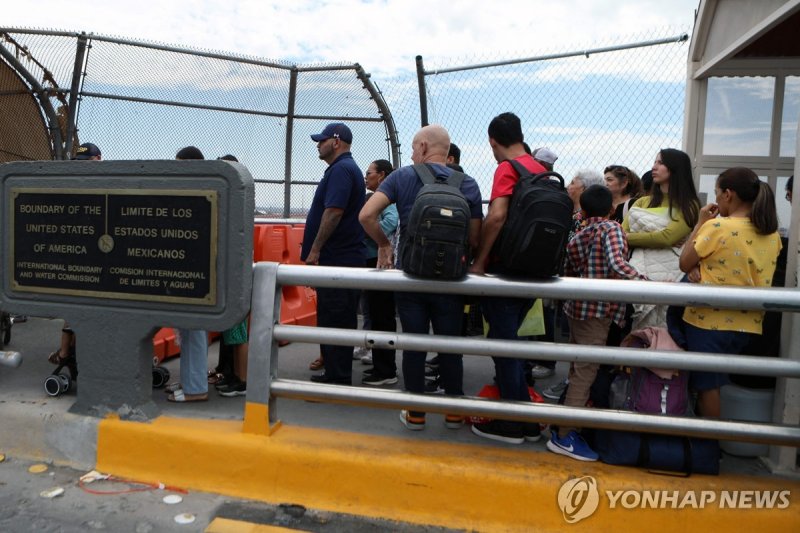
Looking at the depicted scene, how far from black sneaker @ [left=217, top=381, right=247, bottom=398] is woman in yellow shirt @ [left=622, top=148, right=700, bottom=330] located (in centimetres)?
262

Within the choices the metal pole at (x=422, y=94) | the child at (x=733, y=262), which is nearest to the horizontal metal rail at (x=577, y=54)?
the metal pole at (x=422, y=94)

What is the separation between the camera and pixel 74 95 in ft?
19.4

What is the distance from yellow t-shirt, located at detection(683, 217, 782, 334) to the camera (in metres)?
3.03

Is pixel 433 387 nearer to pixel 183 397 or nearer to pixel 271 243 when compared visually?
pixel 183 397

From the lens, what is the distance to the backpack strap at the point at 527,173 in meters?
3.04

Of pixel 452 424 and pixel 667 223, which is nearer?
pixel 452 424

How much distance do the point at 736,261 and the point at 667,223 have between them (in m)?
0.68

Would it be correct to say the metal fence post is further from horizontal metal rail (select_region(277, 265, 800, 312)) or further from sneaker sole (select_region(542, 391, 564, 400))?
sneaker sole (select_region(542, 391, 564, 400))

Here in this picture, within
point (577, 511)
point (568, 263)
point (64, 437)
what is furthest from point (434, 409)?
point (64, 437)

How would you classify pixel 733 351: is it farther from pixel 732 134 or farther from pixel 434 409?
pixel 732 134

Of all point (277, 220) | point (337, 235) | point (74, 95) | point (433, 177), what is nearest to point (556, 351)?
point (433, 177)

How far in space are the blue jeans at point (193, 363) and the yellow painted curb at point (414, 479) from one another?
0.48 meters

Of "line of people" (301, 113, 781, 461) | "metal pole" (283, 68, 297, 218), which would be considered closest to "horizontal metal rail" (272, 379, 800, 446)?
"line of people" (301, 113, 781, 461)

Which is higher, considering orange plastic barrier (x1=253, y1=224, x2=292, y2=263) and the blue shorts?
orange plastic barrier (x1=253, y1=224, x2=292, y2=263)
